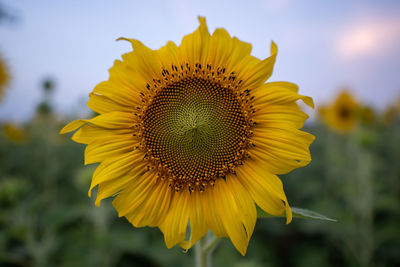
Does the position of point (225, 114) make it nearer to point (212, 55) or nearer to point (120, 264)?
point (212, 55)

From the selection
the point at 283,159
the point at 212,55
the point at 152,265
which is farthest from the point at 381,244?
the point at 212,55

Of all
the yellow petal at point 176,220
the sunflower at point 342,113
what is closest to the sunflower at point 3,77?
the yellow petal at point 176,220

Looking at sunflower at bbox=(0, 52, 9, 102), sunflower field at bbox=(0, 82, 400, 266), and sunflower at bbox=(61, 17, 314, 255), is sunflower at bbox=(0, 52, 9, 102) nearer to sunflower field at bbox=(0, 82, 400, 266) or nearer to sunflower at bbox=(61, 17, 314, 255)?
sunflower field at bbox=(0, 82, 400, 266)

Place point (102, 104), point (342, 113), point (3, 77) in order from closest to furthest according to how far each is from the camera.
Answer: point (102, 104), point (342, 113), point (3, 77)

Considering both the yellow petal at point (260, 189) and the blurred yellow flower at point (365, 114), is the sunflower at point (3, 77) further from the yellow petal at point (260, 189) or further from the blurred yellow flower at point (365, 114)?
the blurred yellow flower at point (365, 114)

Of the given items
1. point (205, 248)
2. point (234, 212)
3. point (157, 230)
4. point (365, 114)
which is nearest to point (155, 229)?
point (157, 230)

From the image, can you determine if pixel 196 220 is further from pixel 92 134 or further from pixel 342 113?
pixel 342 113

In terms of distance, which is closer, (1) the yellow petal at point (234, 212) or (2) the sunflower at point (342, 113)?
(1) the yellow petal at point (234, 212)
